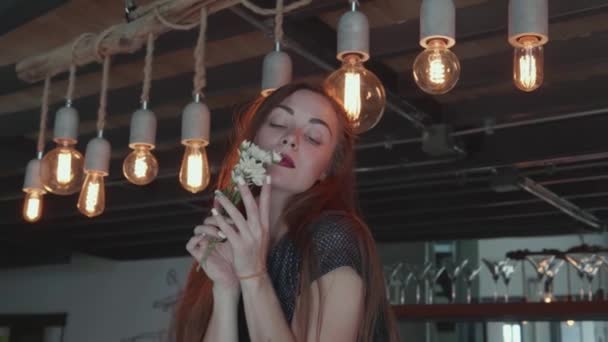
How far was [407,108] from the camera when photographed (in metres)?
3.30

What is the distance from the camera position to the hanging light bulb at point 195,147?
7.11 ft

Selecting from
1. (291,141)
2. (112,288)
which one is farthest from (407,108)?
(112,288)

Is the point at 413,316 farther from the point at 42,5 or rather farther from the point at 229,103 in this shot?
the point at 42,5

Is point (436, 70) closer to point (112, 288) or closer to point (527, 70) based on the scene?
point (527, 70)

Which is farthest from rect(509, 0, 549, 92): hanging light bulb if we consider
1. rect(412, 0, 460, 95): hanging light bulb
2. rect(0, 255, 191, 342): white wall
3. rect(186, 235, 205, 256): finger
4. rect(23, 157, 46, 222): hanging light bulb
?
rect(0, 255, 191, 342): white wall

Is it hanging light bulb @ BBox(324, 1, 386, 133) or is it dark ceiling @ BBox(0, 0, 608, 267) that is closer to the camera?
hanging light bulb @ BBox(324, 1, 386, 133)

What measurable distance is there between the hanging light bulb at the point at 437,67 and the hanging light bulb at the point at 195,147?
0.72 meters

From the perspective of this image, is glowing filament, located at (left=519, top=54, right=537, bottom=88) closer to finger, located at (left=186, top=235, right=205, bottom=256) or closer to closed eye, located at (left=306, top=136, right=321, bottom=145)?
closed eye, located at (left=306, top=136, right=321, bottom=145)

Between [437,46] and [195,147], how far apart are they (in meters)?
0.79

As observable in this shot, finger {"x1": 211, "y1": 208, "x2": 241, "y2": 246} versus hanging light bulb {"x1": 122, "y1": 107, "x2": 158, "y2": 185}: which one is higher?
hanging light bulb {"x1": 122, "y1": 107, "x2": 158, "y2": 185}

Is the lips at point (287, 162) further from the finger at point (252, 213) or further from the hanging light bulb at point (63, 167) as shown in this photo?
the hanging light bulb at point (63, 167)

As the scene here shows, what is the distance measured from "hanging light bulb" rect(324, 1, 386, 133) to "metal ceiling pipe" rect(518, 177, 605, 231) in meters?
2.35

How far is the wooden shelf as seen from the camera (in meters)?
3.27

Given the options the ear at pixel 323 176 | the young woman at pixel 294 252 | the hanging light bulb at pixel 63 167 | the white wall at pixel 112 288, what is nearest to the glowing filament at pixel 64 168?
the hanging light bulb at pixel 63 167
